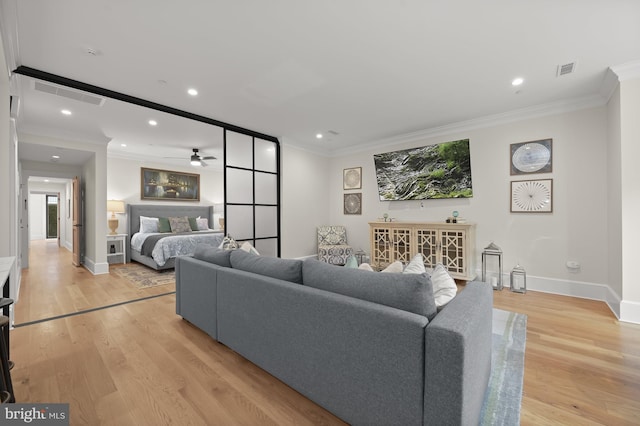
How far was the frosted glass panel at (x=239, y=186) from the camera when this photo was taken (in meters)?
4.85

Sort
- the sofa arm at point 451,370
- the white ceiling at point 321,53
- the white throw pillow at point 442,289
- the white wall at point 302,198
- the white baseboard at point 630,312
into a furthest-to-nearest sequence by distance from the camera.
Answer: the white wall at point 302,198, the white baseboard at point 630,312, the white ceiling at point 321,53, the white throw pillow at point 442,289, the sofa arm at point 451,370

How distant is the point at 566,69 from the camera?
284cm

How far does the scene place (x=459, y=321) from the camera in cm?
116

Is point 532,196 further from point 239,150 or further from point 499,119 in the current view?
point 239,150

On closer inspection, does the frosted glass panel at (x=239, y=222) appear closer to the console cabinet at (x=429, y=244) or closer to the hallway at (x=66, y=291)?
the hallway at (x=66, y=291)

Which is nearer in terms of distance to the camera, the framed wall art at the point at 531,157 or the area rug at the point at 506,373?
the area rug at the point at 506,373

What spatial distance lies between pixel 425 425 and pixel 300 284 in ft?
3.20

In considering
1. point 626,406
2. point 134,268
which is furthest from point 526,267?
point 134,268

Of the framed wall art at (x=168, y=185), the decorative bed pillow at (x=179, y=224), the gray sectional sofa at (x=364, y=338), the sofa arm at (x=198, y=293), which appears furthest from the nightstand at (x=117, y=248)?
the gray sectional sofa at (x=364, y=338)

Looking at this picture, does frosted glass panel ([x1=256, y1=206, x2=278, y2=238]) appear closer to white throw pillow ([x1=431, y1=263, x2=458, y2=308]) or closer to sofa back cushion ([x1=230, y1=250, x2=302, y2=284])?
sofa back cushion ([x1=230, y1=250, x2=302, y2=284])

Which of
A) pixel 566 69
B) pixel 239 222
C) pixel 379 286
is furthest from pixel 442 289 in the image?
pixel 239 222

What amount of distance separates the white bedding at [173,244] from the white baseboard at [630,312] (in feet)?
20.6

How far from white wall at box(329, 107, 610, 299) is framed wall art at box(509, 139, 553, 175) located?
68 millimetres

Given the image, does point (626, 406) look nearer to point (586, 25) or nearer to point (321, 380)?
point (321, 380)
